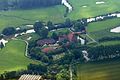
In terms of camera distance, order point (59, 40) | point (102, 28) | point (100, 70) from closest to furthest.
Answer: point (100, 70), point (59, 40), point (102, 28)

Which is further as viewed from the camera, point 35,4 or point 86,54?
point 35,4

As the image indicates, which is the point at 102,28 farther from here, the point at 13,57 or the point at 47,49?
the point at 13,57

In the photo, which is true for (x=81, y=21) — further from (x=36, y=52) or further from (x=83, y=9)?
(x=36, y=52)

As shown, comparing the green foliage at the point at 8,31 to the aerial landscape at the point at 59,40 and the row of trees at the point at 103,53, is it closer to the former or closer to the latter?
the aerial landscape at the point at 59,40

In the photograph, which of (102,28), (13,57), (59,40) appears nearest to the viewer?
(13,57)

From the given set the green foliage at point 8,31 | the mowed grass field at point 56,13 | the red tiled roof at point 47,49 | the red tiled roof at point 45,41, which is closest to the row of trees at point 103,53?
the red tiled roof at point 47,49

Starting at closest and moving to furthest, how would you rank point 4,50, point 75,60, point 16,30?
point 75,60, point 4,50, point 16,30

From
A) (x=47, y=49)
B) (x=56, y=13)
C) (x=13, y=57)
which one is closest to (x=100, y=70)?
(x=47, y=49)

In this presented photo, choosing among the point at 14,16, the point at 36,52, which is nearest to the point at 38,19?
the point at 14,16
